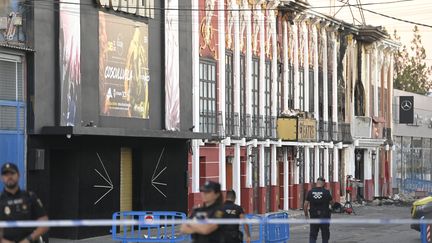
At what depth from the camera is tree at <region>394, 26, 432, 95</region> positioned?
80.1 metres

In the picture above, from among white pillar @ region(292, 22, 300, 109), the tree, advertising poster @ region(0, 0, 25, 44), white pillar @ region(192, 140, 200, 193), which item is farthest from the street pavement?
the tree

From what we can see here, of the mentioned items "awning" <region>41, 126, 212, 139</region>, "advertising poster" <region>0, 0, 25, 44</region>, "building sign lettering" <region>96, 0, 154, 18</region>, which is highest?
"building sign lettering" <region>96, 0, 154, 18</region>

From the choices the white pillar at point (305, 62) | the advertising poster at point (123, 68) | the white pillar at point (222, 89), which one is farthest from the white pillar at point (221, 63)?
the white pillar at point (305, 62)

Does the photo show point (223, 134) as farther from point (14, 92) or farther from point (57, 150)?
A: point (14, 92)

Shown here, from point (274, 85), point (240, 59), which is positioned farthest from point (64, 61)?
point (274, 85)

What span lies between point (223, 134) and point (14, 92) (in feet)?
37.1

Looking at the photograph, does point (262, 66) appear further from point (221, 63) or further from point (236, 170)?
point (236, 170)

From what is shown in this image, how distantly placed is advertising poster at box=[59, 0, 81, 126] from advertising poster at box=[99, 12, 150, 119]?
1.22 meters

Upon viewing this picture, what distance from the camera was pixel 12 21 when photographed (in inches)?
817

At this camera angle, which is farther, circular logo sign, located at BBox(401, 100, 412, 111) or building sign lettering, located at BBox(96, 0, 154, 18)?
circular logo sign, located at BBox(401, 100, 412, 111)

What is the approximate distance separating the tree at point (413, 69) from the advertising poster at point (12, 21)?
6225cm

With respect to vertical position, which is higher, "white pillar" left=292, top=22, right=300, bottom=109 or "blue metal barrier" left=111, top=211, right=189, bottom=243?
"white pillar" left=292, top=22, right=300, bottom=109

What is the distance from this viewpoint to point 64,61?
2242 cm

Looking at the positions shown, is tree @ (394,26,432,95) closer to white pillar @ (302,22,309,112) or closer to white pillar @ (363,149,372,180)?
white pillar @ (363,149,372,180)
